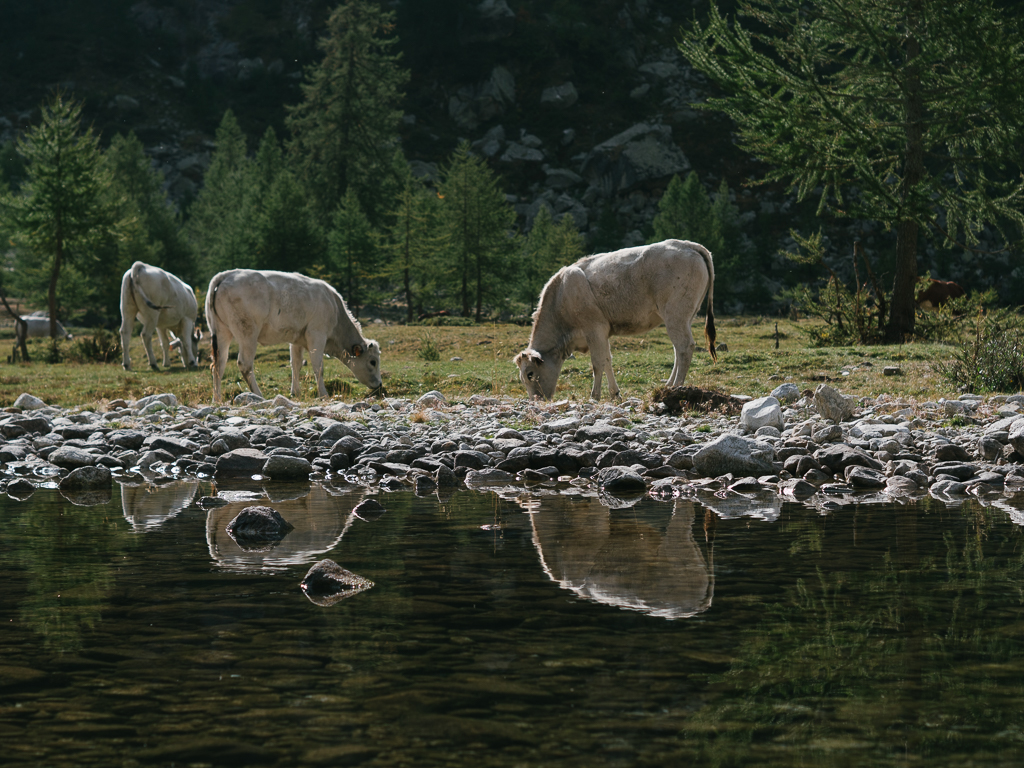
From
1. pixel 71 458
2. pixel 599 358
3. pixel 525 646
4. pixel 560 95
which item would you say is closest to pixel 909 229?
pixel 599 358

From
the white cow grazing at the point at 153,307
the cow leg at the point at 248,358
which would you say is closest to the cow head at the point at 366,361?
the cow leg at the point at 248,358

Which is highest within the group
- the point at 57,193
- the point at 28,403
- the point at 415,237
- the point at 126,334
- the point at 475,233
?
the point at 475,233

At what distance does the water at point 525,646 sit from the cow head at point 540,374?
861 cm

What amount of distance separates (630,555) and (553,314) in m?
10.2

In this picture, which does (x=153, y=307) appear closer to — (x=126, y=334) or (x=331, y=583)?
(x=126, y=334)

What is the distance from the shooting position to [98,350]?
2730 centimetres

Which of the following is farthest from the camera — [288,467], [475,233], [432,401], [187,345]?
[475,233]

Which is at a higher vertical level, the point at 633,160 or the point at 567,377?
the point at 633,160

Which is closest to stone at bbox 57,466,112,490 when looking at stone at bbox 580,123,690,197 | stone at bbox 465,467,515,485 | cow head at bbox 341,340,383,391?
stone at bbox 465,467,515,485

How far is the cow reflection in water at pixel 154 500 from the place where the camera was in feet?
23.7

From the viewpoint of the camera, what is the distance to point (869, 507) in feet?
24.5

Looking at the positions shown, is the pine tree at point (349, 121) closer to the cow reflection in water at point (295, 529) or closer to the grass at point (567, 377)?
the grass at point (567, 377)

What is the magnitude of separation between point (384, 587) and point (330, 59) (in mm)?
77210

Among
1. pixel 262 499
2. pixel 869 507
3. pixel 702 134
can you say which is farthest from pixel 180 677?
pixel 702 134
